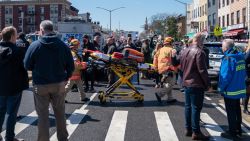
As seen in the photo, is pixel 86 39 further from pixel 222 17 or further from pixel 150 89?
pixel 222 17

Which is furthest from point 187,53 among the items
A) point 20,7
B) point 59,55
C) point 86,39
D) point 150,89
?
point 20,7

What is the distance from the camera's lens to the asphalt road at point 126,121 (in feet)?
26.8

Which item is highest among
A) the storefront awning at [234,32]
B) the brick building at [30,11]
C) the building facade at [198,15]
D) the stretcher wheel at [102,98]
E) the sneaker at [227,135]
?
the brick building at [30,11]

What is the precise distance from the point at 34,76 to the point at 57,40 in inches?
25.4

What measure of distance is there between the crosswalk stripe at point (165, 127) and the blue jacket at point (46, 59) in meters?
2.47

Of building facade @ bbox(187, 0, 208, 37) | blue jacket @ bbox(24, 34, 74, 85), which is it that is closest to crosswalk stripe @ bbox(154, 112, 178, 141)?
blue jacket @ bbox(24, 34, 74, 85)

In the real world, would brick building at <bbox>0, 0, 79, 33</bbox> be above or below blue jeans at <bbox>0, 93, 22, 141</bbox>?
above

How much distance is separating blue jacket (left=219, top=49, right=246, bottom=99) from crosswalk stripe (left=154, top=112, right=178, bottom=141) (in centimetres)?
125

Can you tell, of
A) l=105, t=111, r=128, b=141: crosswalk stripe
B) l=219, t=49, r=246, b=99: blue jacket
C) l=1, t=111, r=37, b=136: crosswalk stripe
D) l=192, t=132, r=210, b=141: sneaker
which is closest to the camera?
l=192, t=132, r=210, b=141: sneaker

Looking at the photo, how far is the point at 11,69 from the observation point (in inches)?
289

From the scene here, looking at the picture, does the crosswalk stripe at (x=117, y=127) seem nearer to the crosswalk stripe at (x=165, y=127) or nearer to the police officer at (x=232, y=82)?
the crosswalk stripe at (x=165, y=127)

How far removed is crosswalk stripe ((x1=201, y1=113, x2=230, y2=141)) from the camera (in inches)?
325

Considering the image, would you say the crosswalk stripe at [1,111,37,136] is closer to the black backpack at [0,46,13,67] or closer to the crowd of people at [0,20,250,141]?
the crowd of people at [0,20,250,141]

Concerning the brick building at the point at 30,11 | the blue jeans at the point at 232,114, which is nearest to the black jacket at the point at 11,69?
the blue jeans at the point at 232,114
